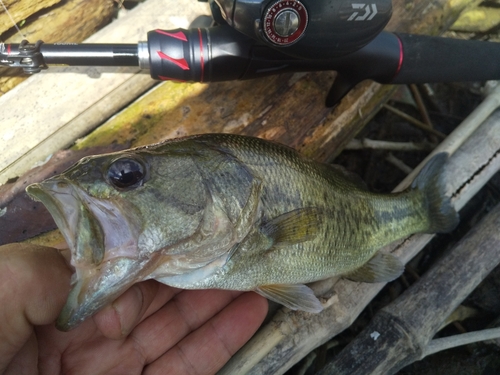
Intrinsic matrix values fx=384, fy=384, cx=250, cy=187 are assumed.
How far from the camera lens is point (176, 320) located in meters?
1.99

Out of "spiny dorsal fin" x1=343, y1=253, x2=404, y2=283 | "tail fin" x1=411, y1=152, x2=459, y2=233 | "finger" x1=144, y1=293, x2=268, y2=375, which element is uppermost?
"tail fin" x1=411, y1=152, x2=459, y2=233

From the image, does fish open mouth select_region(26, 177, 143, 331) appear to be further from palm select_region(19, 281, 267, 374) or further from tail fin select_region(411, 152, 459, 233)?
tail fin select_region(411, 152, 459, 233)

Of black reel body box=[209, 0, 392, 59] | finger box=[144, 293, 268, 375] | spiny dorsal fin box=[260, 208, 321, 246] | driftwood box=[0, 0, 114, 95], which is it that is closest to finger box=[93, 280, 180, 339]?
finger box=[144, 293, 268, 375]

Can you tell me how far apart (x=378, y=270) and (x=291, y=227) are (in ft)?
2.51

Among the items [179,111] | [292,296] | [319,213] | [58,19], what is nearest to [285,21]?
[319,213]

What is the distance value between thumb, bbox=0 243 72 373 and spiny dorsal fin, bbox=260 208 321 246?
2.95 ft

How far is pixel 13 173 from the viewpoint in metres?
2.27

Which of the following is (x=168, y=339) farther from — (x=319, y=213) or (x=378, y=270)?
(x=378, y=270)

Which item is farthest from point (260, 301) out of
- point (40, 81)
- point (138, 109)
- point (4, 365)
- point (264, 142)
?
point (40, 81)

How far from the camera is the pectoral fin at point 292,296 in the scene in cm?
181

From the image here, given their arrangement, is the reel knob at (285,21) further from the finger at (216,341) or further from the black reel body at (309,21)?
the finger at (216,341)

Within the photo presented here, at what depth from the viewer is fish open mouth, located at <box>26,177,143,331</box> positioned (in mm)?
1269

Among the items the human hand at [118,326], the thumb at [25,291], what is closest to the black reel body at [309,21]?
the human hand at [118,326]

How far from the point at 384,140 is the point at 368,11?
5.89 feet
